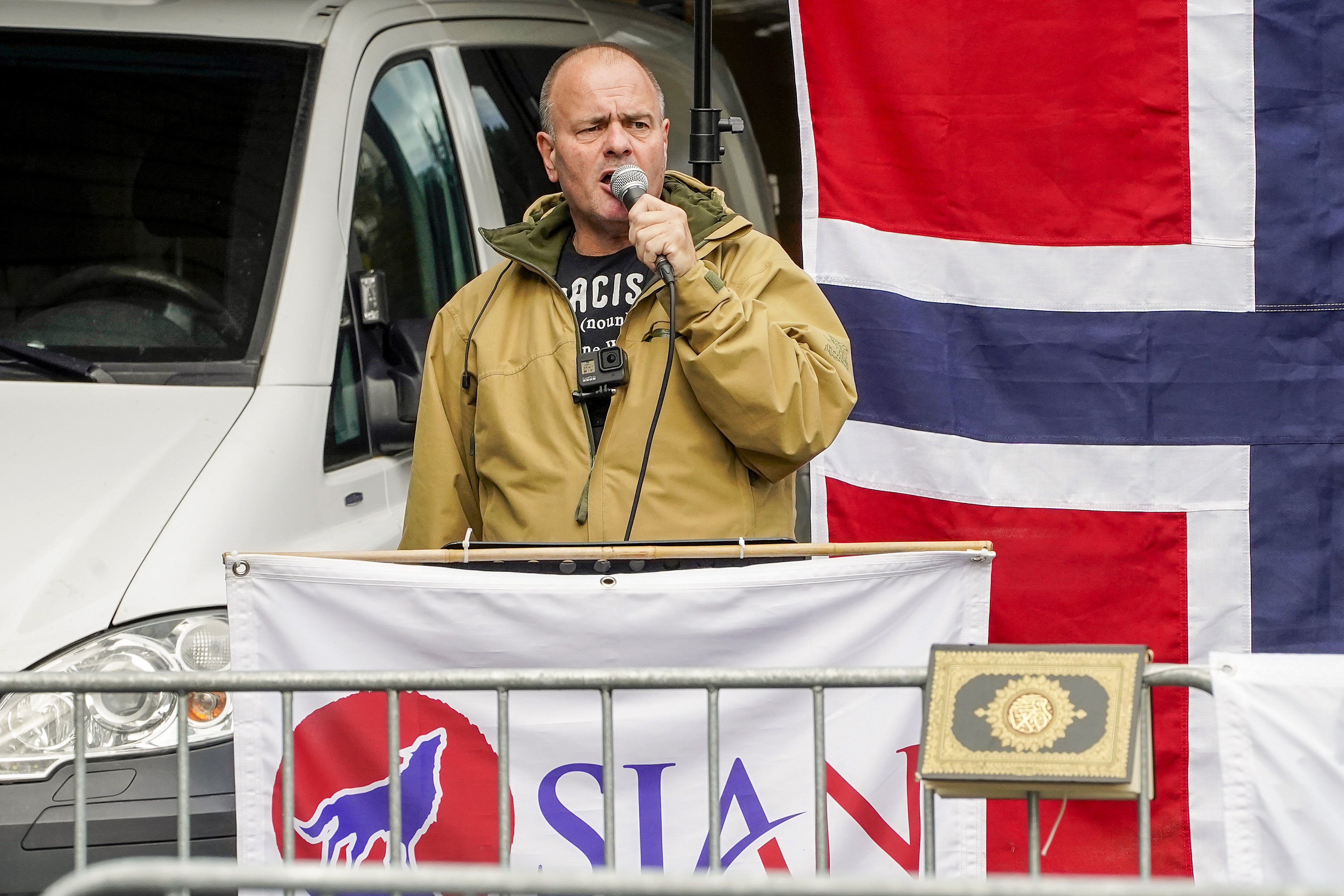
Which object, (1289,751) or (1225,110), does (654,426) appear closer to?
(1289,751)

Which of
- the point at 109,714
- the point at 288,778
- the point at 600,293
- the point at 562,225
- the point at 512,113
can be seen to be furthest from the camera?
the point at 512,113

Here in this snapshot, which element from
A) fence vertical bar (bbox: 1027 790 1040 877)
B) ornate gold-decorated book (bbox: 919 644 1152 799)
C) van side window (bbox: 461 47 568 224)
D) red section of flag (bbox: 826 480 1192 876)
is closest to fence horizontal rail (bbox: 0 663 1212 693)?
ornate gold-decorated book (bbox: 919 644 1152 799)

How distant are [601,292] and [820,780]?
1.29 meters

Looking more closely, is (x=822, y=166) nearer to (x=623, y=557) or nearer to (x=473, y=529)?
(x=473, y=529)

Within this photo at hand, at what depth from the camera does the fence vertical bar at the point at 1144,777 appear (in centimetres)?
221

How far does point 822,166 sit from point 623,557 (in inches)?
61.3

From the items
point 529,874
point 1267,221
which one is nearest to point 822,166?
point 1267,221

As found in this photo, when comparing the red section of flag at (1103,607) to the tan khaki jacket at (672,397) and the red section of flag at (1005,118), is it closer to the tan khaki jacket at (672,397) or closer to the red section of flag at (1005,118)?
the red section of flag at (1005,118)

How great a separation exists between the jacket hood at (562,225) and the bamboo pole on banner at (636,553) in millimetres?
666

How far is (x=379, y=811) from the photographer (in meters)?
2.87

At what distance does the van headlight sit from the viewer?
305 centimetres

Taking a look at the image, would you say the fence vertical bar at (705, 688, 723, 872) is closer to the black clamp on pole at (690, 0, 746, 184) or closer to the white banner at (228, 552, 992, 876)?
the white banner at (228, 552, 992, 876)

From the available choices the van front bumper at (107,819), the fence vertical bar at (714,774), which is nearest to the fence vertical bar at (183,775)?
the van front bumper at (107,819)

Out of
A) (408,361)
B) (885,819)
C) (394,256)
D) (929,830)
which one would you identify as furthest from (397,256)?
(929,830)
